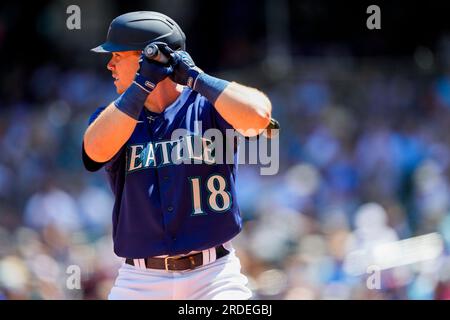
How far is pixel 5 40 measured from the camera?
1120 centimetres

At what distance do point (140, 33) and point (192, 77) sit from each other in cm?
31

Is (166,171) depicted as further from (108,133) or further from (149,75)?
(149,75)

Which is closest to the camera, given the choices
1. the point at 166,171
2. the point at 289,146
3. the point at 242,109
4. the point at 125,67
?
the point at 242,109

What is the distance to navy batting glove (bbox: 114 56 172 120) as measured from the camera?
3.20 m

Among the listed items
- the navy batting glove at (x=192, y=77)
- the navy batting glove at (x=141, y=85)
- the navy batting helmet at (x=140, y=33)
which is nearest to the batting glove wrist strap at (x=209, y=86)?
the navy batting glove at (x=192, y=77)

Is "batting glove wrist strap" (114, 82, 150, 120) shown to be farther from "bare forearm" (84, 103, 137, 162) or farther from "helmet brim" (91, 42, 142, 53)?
"helmet brim" (91, 42, 142, 53)

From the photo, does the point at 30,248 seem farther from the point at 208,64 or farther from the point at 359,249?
the point at 208,64

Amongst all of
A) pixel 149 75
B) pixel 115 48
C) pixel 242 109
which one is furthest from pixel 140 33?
pixel 242 109

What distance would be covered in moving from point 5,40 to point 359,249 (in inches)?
256

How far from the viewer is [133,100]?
321cm

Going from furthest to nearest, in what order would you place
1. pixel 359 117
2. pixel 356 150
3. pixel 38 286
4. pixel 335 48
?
pixel 335 48, pixel 359 117, pixel 356 150, pixel 38 286
